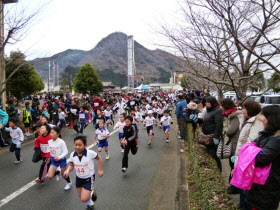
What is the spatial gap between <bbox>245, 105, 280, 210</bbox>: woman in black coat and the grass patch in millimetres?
651

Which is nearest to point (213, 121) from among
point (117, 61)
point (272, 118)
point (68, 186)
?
point (272, 118)

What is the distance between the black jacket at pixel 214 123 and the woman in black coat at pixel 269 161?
2008 mm

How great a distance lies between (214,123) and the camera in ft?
14.9

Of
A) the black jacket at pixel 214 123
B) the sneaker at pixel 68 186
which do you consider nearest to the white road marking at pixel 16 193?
the sneaker at pixel 68 186

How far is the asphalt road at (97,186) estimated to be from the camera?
4004 millimetres

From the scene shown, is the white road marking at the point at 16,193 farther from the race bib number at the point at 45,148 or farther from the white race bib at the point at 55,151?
the white race bib at the point at 55,151

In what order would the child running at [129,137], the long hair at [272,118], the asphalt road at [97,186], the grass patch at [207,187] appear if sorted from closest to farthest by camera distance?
1. the long hair at [272,118]
2. the grass patch at [207,187]
3. the asphalt road at [97,186]
4. the child running at [129,137]

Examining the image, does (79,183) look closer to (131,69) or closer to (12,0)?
(12,0)

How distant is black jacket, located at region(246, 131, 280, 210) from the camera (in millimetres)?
2109

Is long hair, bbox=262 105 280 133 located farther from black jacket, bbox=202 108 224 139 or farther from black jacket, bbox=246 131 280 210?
black jacket, bbox=202 108 224 139

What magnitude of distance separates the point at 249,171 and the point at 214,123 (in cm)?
239

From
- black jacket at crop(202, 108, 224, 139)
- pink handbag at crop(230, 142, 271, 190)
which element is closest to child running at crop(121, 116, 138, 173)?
black jacket at crop(202, 108, 224, 139)

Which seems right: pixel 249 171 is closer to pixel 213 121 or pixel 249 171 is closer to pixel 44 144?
pixel 213 121

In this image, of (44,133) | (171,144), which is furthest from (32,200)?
(171,144)
